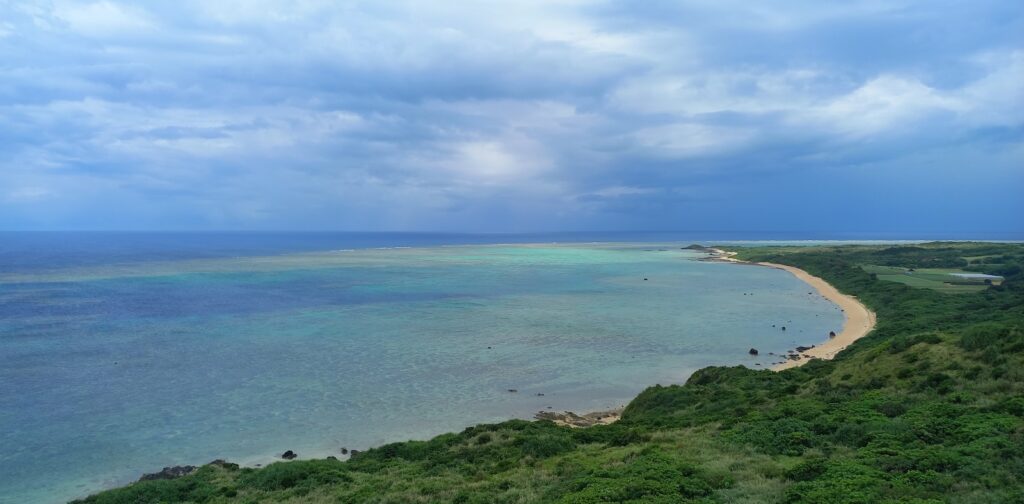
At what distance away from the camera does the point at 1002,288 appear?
161ft

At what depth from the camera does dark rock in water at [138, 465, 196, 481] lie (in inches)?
728

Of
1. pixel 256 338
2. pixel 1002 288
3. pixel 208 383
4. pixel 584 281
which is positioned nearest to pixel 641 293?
pixel 584 281

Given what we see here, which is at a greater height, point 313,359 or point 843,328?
point 843,328

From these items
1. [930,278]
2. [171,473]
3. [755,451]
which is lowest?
[171,473]

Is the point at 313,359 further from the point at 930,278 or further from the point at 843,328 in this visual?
the point at 930,278

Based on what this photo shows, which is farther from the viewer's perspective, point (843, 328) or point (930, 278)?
point (930, 278)

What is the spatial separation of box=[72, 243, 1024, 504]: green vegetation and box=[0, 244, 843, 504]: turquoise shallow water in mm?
4247

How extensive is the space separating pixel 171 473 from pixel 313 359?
16.1m

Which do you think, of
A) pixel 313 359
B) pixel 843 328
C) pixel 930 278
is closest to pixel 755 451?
pixel 313 359

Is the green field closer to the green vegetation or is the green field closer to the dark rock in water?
the green vegetation

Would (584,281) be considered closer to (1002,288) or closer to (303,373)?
(1002,288)

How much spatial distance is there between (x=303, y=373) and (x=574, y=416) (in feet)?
52.2

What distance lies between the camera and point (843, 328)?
145 feet

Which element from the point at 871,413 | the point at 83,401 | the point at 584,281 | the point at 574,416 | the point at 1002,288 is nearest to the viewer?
the point at 871,413
